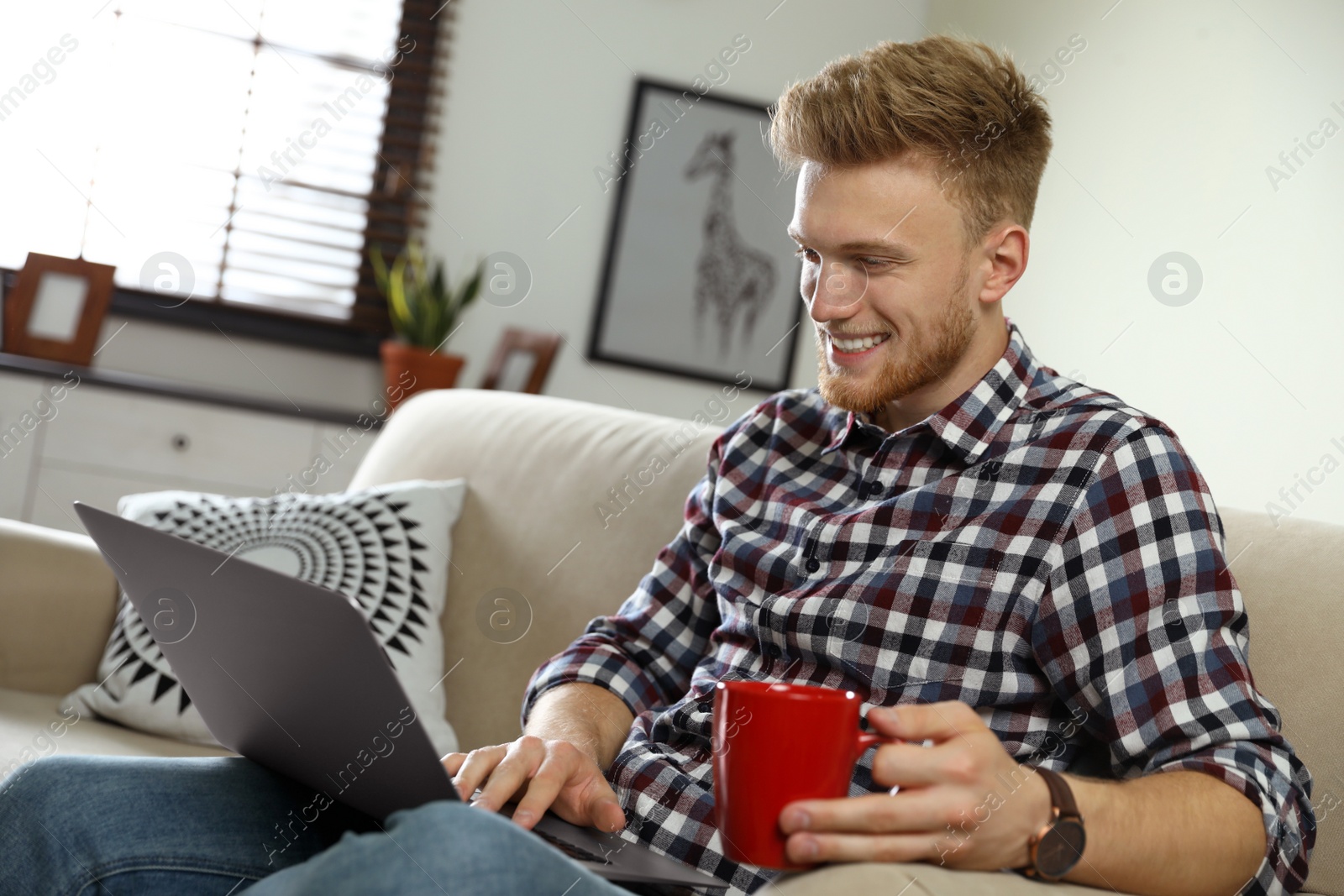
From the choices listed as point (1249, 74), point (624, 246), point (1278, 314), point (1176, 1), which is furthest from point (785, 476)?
point (624, 246)

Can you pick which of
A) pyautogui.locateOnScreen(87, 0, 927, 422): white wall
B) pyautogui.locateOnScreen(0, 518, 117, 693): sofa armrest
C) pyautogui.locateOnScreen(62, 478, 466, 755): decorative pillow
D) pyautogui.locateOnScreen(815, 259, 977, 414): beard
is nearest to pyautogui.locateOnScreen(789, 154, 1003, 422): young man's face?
pyautogui.locateOnScreen(815, 259, 977, 414): beard

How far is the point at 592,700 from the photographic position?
3.83 ft

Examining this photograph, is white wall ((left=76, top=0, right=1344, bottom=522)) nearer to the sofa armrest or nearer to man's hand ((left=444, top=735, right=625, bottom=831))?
man's hand ((left=444, top=735, right=625, bottom=831))

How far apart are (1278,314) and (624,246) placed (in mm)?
1853

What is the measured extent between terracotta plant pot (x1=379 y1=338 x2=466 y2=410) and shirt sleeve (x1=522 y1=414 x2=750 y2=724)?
176 centimetres

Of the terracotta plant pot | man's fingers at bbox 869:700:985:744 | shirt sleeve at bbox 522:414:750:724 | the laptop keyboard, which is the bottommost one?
the laptop keyboard

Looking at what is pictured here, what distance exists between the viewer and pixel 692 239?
3.19 m

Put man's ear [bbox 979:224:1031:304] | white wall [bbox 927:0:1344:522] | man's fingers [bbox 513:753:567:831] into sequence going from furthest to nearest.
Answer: white wall [bbox 927:0:1344:522]
man's ear [bbox 979:224:1031:304]
man's fingers [bbox 513:753:567:831]

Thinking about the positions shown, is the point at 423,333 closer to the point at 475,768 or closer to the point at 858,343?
the point at 858,343

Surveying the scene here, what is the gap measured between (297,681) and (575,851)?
243 mm

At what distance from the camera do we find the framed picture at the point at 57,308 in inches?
107

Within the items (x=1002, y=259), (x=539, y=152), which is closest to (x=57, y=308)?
(x=539, y=152)

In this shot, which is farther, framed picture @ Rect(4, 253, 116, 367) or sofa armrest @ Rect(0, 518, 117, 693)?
framed picture @ Rect(4, 253, 116, 367)

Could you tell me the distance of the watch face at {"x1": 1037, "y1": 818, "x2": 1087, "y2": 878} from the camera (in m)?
0.74
